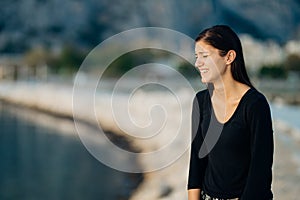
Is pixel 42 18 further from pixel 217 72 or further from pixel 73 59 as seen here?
pixel 217 72

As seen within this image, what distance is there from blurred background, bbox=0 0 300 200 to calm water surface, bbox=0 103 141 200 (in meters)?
0.02

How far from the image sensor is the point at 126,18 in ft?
233

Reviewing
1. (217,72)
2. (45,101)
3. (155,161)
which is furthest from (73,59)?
(217,72)

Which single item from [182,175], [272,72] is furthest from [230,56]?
[272,72]

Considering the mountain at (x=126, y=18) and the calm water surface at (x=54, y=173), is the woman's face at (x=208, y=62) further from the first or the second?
the mountain at (x=126, y=18)

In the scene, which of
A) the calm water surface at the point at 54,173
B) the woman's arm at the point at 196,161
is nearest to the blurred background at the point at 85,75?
the calm water surface at the point at 54,173

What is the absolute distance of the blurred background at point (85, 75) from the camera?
1020cm

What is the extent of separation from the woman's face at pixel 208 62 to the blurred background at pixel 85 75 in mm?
476

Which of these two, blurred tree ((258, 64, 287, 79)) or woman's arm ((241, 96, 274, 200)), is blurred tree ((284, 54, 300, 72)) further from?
woman's arm ((241, 96, 274, 200))

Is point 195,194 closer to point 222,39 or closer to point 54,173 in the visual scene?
point 222,39

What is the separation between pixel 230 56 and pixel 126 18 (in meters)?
70.0

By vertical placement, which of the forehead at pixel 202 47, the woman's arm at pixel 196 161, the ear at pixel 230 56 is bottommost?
the woman's arm at pixel 196 161

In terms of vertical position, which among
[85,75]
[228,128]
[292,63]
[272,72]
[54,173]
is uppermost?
[85,75]

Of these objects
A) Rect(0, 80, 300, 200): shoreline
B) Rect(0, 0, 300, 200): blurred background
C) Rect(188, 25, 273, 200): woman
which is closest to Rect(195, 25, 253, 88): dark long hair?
Rect(188, 25, 273, 200): woman
